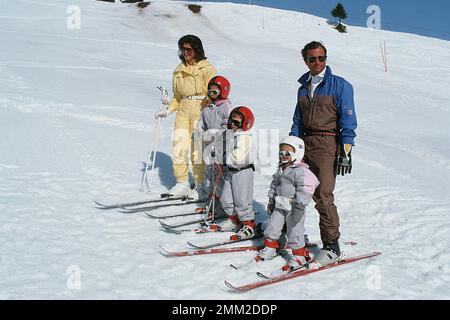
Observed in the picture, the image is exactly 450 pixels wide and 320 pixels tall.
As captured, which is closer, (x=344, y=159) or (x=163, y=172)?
(x=344, y=159)

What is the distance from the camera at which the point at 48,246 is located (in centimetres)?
458

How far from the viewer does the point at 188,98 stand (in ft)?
19.6

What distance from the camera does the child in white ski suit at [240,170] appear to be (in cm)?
484

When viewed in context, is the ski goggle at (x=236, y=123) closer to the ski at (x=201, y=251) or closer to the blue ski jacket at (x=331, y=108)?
the blue ski jacket at (x=331, y=108)

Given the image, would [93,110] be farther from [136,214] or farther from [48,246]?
[48,246]

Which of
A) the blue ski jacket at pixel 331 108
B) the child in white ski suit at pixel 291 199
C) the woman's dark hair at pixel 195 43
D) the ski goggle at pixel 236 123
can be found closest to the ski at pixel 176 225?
the child in white ski suit at pixel 291 199

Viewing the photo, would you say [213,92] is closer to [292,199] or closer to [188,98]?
[188,98]

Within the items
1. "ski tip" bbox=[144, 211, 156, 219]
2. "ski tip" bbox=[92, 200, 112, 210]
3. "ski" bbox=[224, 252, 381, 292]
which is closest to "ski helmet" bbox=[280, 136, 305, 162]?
"ski" bbox=[224, 252, 381, 292]

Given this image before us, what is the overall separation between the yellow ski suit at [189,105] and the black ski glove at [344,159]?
214 centimetres

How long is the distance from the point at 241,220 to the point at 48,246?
6.91 ft

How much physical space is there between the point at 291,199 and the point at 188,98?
7.92 ft

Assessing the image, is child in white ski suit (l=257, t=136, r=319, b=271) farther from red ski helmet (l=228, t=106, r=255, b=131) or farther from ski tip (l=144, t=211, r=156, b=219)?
ski tip (l=144, t=211, r=156, b=219)

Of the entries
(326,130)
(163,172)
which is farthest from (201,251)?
(163,172)
